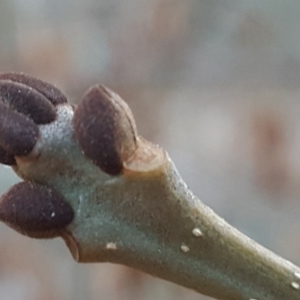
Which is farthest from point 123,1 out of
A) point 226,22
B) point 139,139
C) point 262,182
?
point 139,139

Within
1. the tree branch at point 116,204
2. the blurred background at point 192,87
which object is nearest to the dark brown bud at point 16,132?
the tree branch at point 116,204

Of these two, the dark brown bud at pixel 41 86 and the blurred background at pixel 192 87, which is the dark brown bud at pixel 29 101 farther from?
the blurred background at pixel 192 87

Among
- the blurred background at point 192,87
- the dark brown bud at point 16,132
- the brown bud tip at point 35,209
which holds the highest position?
the dark brown bud at point 16,132

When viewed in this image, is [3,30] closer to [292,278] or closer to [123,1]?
[123,1]

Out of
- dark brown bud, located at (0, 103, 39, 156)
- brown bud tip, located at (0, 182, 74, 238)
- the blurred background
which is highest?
dark brown bud, located at (0, 103, 39, 156)

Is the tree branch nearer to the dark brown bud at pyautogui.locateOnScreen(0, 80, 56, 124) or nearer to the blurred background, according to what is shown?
the dark brown bud at pyautogui.locateOnScreen(0, 80, 56, 124)

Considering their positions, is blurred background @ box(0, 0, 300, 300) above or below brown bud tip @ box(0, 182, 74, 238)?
below

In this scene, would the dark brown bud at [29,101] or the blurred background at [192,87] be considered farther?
the blurred background at [192,87]

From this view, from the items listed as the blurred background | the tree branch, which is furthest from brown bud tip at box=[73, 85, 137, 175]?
the blurred background
